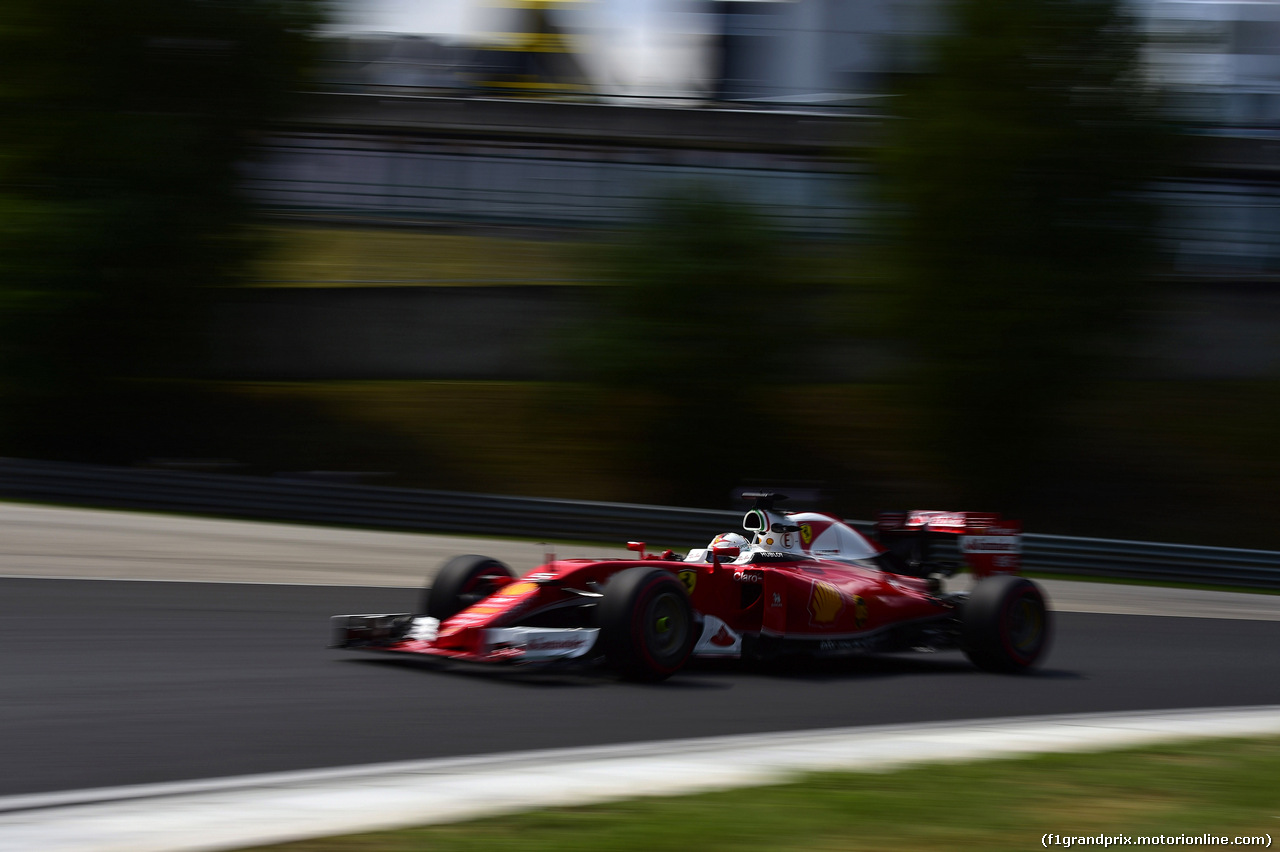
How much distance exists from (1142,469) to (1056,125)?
21.5 feet

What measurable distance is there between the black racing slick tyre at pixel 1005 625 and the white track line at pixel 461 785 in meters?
1.97

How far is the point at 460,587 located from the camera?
8.16 meters

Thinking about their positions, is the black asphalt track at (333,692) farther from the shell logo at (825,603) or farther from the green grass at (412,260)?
the green grass at (412,260)

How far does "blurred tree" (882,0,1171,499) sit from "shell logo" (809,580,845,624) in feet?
34.4

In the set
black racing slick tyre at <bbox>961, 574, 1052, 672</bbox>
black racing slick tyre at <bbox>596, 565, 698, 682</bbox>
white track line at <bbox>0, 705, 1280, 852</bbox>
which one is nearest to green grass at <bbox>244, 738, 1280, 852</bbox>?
white track line at <bbox>0, 705, 1280, 852</bbox>

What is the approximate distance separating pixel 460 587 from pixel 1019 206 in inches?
493

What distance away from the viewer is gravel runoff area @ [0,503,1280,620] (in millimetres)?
11711

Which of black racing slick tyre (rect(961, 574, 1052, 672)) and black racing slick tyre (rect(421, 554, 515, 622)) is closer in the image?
black racing slick tyre (rect(421, 554, 515, 622))

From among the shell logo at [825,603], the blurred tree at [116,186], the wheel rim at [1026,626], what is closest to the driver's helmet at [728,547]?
the shell logo at [825,603]

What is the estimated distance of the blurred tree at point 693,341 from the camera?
1927 cm

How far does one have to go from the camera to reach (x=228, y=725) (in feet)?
19.4

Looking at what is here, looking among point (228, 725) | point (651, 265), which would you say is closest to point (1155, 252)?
point (651, 265)

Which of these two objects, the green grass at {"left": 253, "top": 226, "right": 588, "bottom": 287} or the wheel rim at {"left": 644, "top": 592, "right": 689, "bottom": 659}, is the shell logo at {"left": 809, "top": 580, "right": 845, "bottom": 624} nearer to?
the wheel rim at {"left": 644, "top": 592, "right": 689, "bottom": 659}

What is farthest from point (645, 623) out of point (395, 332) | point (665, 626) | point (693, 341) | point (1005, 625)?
point (395, 332)
